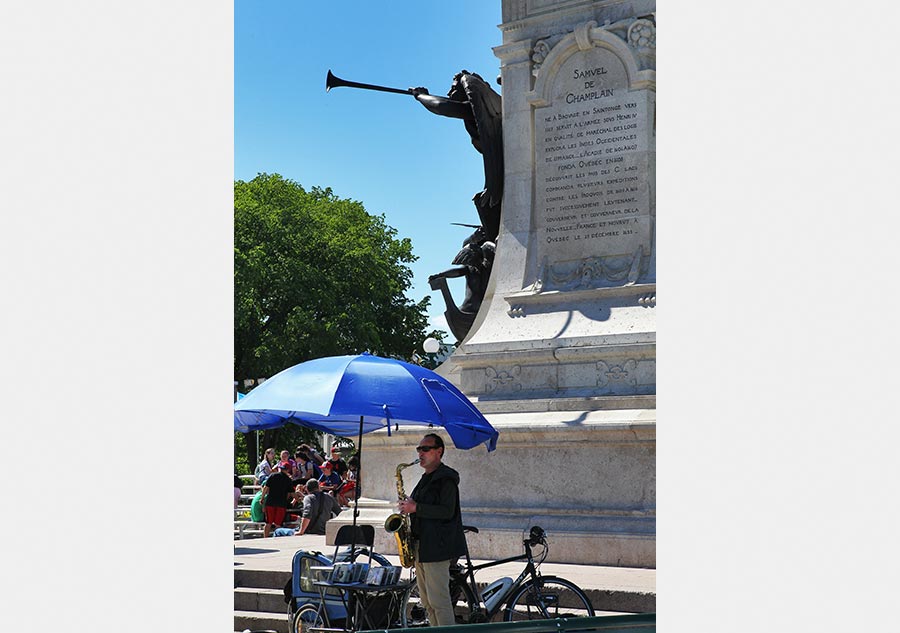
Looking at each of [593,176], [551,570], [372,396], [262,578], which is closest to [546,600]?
[372,396]

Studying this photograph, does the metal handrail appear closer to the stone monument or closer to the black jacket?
the black jacket

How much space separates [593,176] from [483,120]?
→ 6.02 feet

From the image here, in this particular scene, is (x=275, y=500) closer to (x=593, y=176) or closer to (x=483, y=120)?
(x=483, y=120)

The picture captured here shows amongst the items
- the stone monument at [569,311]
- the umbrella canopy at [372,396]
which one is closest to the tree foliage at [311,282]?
the stone monument at [569,311]

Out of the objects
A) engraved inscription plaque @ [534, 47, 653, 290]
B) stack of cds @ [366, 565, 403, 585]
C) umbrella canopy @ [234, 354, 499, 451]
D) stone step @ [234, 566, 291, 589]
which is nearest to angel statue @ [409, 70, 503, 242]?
engraved inscription plaque @ [534, 47, 653, 290]

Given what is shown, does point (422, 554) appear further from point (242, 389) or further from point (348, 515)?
point (242, 389)

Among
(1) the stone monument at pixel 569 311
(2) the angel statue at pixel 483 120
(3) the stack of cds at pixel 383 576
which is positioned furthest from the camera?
(2) the angel statue at pixel 483 120

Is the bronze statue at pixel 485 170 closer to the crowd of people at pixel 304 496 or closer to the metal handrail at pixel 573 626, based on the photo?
the crowd of people at pixel 304 496

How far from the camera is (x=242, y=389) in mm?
37625

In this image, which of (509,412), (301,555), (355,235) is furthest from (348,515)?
(355,235)

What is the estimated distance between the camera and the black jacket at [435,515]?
8.17 meters

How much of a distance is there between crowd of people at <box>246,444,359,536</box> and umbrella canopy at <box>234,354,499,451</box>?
521 cm
